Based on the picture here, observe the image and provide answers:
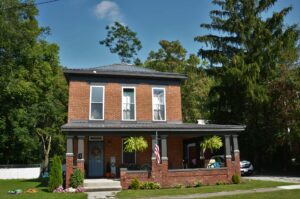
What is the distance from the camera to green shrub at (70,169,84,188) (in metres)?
17.3

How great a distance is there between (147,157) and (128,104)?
374 centimetres

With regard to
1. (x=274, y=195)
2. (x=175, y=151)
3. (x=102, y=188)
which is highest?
(x=175, y=151)

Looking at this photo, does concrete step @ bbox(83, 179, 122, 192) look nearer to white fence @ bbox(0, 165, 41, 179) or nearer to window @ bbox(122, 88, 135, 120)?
window @ bbox(122, 88, 135, 120)

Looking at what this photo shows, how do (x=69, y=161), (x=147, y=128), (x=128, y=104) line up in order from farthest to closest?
(x=128, y=104) → (x=147, y=128) → (x=69, y=161)

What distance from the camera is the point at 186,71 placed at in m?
42.2

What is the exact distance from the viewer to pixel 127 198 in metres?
14.6

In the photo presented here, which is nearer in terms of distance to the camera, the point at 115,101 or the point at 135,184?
the point at 135,184

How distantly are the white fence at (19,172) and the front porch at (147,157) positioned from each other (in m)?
11.9

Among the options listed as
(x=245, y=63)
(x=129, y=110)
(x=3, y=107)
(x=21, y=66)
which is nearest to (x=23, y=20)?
(x=21, y=66)

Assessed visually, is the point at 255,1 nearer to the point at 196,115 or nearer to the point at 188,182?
the point at 196,115

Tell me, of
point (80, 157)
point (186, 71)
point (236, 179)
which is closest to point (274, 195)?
point (236, 179)

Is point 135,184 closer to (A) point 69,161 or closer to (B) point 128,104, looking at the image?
(A) point 69,161

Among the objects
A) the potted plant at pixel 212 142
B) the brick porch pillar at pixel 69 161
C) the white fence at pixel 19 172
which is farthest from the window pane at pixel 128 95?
the white fence at pixel 19 172

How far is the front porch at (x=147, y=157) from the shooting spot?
60.4ft
